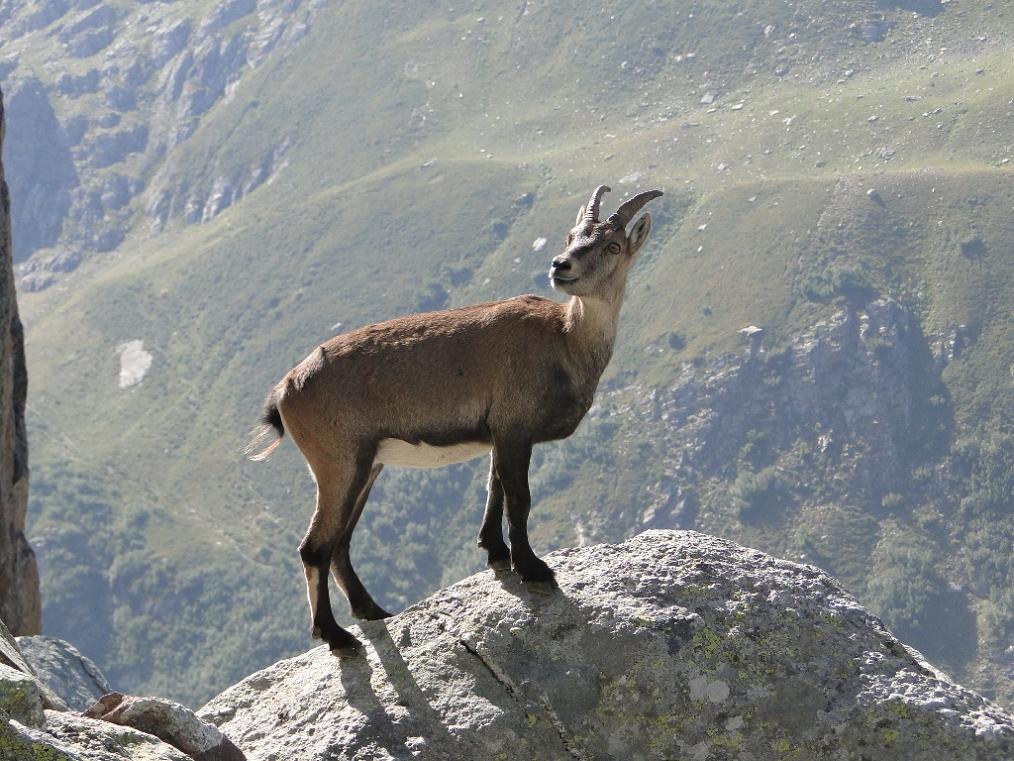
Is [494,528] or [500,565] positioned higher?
[494,528]

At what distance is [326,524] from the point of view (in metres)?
15.0

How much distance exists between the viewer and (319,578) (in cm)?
1505

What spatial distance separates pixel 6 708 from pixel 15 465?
20448 millimetres

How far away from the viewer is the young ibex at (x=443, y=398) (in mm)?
14766

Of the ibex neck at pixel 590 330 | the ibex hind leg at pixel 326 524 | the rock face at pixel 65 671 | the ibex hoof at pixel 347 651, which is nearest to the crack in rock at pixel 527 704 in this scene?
the ibex hoof at pixel 347 651

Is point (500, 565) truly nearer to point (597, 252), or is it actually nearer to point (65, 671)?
point (597, 252)

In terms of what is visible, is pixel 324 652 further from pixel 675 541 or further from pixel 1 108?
pixel 1 108

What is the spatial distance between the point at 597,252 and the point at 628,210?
0.98 m

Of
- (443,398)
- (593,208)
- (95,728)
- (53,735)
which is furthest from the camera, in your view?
(593,208)

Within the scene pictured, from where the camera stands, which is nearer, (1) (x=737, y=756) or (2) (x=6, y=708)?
(2) (x=6, y=708)

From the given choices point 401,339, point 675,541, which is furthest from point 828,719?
point 401,339

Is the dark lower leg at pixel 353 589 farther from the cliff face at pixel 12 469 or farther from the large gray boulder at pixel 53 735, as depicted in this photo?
the cliff face at pixel 12 469

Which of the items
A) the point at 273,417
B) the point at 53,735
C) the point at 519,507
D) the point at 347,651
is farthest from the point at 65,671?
the point at 53,735

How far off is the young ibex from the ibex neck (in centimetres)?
1
